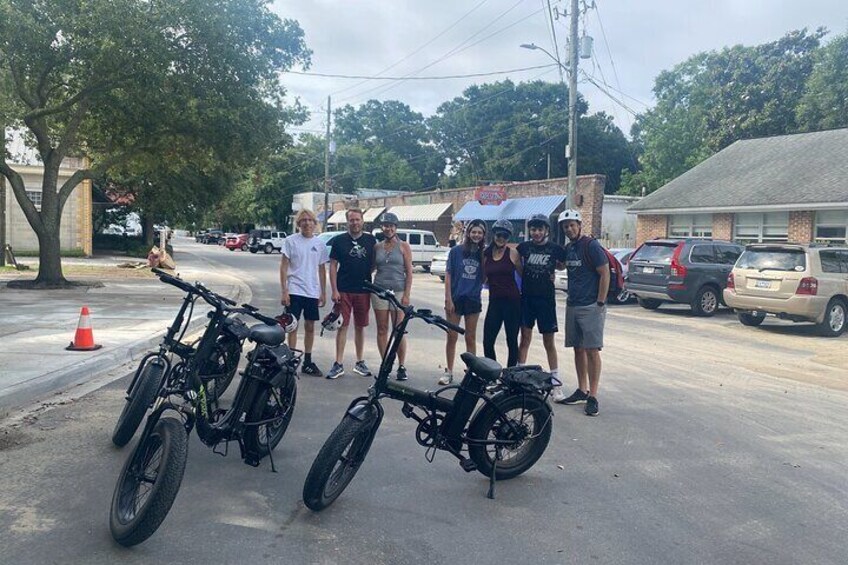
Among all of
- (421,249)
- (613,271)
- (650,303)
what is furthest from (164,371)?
(421,249)

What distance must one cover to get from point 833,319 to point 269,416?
39.7 ft

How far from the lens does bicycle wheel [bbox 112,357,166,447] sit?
15.8 feet

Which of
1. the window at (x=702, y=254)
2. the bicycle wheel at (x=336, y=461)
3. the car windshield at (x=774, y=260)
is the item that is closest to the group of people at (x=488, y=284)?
the bicycle wheel at (x=336, y=461)

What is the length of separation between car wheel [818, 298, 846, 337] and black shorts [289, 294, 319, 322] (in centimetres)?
1006

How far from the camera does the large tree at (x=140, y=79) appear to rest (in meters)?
14.3

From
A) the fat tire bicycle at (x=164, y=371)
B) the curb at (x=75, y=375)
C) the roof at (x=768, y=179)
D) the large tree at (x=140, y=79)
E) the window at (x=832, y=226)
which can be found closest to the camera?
the fat tire bicycle at (x=164, y=371)

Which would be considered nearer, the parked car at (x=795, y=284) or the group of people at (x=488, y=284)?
the group of people at (x=488, y=284)

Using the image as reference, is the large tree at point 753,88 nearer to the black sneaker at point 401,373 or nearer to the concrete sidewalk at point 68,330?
the concrete sidewalk at point 68,330

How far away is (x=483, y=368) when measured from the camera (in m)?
4.42

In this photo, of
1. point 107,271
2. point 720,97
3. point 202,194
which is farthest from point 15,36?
point 720,97

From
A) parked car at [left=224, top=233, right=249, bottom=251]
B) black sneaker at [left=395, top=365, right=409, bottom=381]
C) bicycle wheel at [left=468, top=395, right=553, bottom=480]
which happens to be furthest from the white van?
parked car at [left=224, top=233, right=249, bottom=251]

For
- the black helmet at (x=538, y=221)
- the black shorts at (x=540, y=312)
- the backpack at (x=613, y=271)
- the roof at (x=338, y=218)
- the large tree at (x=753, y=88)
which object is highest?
the large tree at (x=753, y=88)

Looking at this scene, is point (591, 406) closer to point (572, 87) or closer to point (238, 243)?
point (572, 87)

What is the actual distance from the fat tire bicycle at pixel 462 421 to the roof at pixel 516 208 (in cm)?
2484
